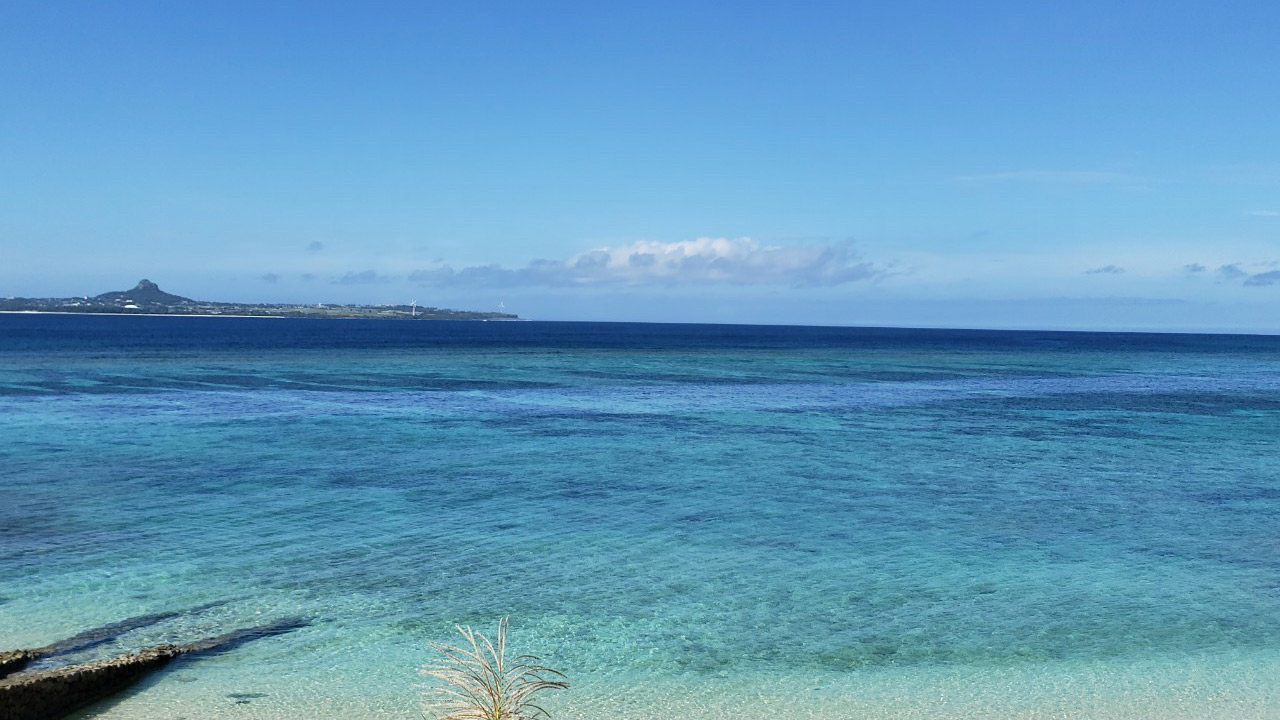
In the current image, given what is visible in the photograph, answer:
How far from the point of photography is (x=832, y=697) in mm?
10141

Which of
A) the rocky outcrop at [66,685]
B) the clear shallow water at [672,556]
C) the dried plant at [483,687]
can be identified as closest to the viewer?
the dried plant at [483,687]

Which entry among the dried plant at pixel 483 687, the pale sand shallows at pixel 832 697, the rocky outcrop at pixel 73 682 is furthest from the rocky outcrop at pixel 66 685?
the dried plant at pixel 483 687

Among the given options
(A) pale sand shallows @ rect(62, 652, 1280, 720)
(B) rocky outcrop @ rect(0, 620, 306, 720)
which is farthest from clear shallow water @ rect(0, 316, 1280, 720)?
(B) rocky outcrop @ rect(0, 620, 306, 720)

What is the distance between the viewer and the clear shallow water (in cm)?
1047

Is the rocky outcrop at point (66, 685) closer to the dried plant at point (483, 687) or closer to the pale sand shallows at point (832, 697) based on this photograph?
the pale sand shallows at point (832, 697)

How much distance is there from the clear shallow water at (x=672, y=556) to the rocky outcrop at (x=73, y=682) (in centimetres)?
28

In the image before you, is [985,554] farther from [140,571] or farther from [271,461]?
[271,461]

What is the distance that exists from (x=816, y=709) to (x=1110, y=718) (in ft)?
9.40

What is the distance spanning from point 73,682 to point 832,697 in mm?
7440

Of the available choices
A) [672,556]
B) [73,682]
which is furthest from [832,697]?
[73,682]

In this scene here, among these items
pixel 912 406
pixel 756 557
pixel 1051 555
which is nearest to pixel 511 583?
pixel 756 557

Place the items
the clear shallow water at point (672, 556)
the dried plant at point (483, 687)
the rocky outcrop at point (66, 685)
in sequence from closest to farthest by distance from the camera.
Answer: the dried plant at point (483, 687) → the rocky outcrop at point (66, 685) → the clear shallow water at point (672, 556)

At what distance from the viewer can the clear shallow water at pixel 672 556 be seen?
34.3 ft

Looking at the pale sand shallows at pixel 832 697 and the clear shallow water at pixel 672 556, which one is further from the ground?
the clear shallow water at pixel 672 556
